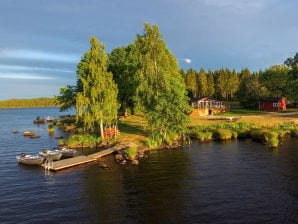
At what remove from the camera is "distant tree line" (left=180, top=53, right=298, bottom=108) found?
104 m

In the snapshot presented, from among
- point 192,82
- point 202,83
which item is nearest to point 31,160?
point 192,82

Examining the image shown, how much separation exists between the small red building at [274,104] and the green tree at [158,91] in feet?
186

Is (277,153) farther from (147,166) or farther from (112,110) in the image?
(112,110)

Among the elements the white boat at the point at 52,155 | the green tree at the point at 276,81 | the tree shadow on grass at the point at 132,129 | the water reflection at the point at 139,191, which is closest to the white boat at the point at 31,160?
the white boat at the point at 52,155

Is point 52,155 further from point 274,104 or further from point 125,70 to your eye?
point 274,104

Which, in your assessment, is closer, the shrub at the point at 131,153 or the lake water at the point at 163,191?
the lake water at the point at 163,191

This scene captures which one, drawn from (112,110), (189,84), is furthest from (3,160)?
(189,84)

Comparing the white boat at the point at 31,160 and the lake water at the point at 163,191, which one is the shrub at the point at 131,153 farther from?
the white boat at the point at 31,160

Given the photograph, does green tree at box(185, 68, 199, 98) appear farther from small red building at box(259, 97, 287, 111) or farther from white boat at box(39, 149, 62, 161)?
white boat at box(39, 149, 62, 161)

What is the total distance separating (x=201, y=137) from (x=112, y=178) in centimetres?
2655

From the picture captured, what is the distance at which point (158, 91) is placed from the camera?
53.7m

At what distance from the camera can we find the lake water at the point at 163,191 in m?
22.6

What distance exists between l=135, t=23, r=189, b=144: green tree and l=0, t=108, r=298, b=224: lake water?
905 centimetres

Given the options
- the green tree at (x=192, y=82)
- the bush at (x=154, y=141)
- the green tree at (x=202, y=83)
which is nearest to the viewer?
the bush at (x=154, y=141)
